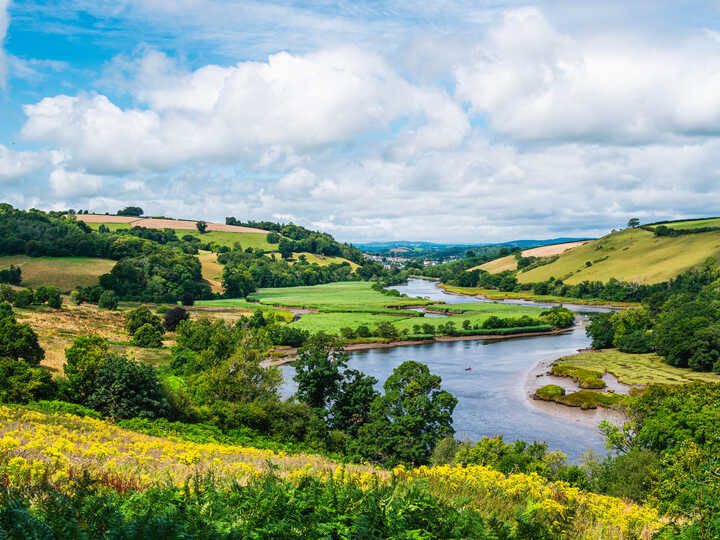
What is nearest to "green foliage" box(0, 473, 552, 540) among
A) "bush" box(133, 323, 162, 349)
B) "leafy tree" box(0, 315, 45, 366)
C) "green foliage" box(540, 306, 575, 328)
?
"leafy tree" box(0, 315, 45, 366)

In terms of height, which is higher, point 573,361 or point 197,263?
point 197,263

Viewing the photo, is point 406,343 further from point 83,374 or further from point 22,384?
point 22,384

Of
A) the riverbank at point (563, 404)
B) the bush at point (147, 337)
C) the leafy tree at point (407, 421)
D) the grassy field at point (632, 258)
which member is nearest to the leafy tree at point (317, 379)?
the leafy tree at point (407, 421)

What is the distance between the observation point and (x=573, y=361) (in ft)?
220

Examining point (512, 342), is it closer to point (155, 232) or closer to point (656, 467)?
point (656, 467)

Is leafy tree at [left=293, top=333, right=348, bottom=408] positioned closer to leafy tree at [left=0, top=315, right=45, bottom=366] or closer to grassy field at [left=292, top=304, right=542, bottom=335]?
leafy tree at [left=0, top=315, right=45, bottom=366]

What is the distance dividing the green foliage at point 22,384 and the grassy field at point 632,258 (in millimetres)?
142904

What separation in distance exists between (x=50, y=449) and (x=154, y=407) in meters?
19.1

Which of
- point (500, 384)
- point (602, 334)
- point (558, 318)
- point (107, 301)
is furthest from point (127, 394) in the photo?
point (558, 318)

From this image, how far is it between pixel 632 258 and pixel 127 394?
530 feet

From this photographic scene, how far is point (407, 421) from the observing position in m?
31.2

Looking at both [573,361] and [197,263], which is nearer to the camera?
[573,361]

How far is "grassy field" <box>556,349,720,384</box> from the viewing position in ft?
189

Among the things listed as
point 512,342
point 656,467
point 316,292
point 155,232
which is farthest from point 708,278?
point 155,232
